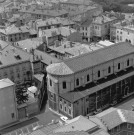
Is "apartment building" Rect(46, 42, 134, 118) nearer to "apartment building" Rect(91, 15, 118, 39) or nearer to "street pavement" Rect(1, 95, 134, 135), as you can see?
"street pavement" Rect(1, 95, 134, 135)

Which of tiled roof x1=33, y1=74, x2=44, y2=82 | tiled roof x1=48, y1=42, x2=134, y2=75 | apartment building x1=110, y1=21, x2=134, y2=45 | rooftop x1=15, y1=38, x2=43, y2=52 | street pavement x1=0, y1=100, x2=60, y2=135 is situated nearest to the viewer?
street pavement x1=0, y1=100, x2=60, y2=135

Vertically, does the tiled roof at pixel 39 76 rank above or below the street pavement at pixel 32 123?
above

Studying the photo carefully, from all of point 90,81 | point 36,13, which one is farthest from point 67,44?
point 36,13

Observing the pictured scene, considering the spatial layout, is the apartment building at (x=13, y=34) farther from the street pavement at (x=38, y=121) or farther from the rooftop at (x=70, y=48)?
the street pavement at (x=38, y=121)

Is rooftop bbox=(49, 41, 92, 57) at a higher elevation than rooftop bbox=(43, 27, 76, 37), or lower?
lower

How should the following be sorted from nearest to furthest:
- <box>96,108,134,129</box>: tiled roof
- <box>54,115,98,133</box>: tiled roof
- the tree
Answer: <box>54,115,98,133</box>: tiled roof, <box>96,108,134,129</box>: tiled roof, the tree

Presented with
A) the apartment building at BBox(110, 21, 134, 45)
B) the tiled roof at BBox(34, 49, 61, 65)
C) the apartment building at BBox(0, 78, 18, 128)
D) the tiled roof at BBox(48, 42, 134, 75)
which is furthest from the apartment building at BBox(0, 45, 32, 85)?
the apartment building at BBox(110, 21, 134, 45)

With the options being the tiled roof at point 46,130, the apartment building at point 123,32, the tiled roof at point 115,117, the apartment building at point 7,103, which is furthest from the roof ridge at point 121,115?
the apartment building at point 123,32

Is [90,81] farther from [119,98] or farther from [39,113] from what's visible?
[39,113]
